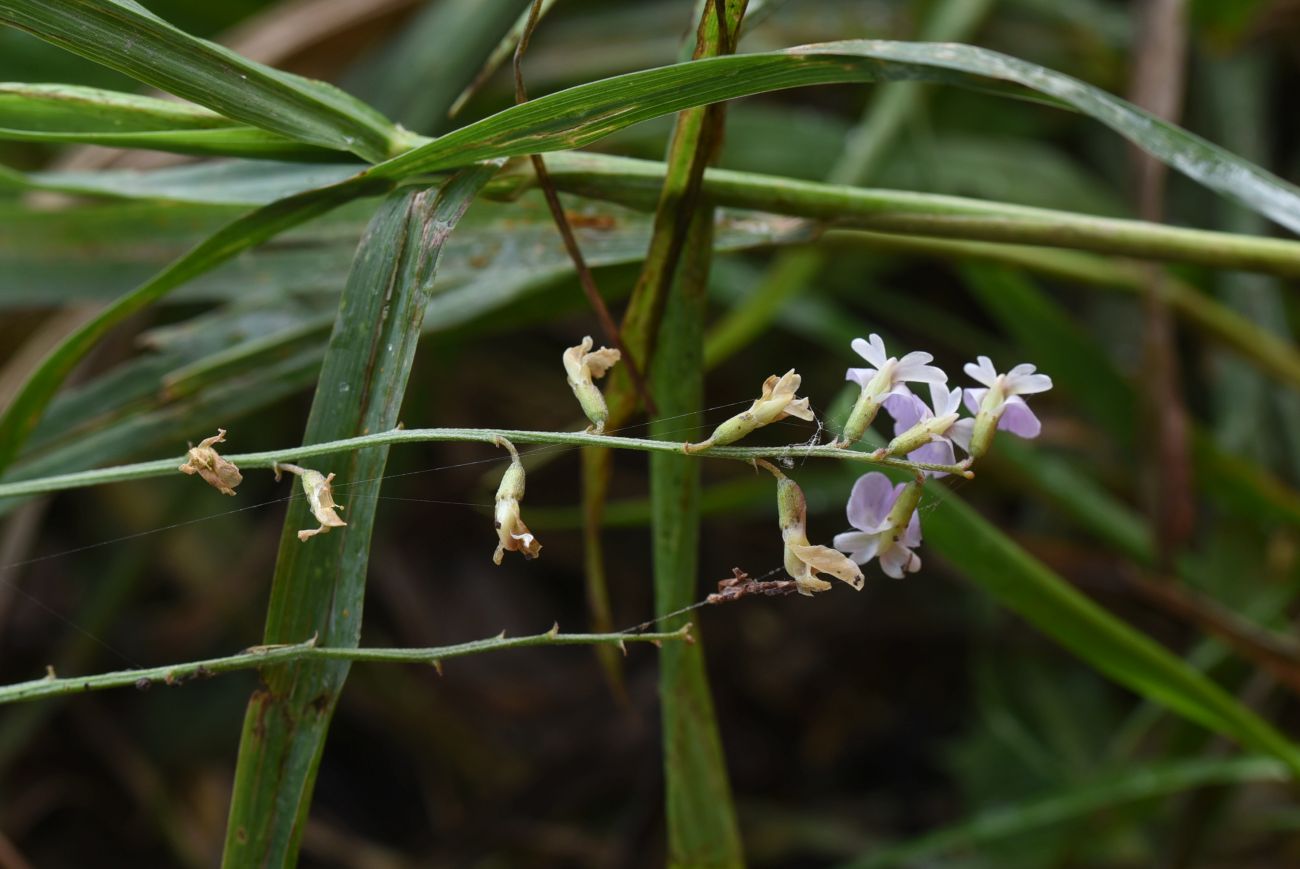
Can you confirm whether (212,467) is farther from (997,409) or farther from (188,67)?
(997,409)

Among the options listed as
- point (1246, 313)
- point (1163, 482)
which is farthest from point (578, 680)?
point (1246, 313)

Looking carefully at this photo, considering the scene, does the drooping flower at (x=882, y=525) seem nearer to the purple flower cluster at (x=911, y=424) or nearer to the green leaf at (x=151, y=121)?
the purple flower cluster at (x=911, y=424)

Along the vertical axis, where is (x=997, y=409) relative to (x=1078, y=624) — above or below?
above

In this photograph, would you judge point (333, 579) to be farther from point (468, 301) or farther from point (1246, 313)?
point (1246, 313)

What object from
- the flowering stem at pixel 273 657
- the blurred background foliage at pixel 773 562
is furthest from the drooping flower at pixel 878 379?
the blurred background foliage at pixel 773 562

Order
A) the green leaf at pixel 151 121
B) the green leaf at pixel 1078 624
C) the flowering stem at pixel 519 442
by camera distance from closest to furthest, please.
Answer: the flowering stem at pixel 519 442 → the green leaf at pixel 151 121 → the green leaf at pixel 1078 624

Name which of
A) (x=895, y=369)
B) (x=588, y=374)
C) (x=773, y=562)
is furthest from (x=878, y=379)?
(x=773, y=562)
